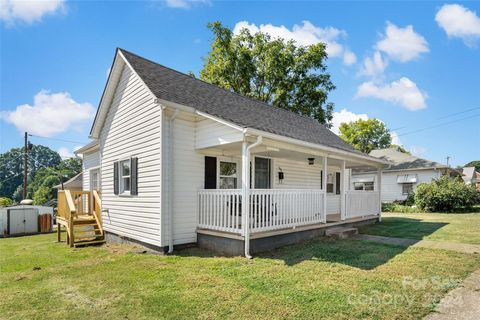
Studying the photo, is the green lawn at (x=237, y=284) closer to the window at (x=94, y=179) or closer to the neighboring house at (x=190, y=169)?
the neighboring house at (x=190, y=169)

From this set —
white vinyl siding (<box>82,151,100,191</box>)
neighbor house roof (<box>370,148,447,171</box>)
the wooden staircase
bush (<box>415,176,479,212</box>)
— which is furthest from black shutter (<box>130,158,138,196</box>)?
neighbor house roof (<box>370,148,447,171</box>)

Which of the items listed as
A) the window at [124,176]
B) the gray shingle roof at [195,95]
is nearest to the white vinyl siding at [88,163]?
the window at [124,176]

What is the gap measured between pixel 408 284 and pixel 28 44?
14.1 metres

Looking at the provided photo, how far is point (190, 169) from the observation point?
774 cm

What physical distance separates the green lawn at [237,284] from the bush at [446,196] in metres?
14.9

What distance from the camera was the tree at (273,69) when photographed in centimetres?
2366

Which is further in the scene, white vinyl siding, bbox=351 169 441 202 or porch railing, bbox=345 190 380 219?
white vinyl siding, bbox=351 169 441 202

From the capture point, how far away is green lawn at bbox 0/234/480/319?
3793 millimetres

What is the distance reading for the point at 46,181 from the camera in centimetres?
5478

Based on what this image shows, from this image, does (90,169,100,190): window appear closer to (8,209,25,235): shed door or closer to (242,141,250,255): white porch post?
(8,209,25,235): shed door

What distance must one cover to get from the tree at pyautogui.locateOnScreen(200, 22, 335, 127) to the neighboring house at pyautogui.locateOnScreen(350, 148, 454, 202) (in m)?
7.91

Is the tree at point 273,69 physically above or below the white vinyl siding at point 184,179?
above

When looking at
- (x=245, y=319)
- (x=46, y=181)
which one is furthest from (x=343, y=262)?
(x=46, y=181)

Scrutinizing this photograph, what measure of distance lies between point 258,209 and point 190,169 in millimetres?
2159
